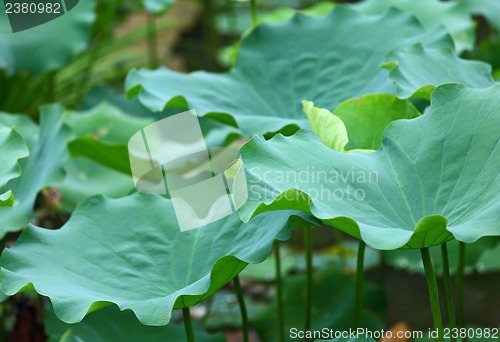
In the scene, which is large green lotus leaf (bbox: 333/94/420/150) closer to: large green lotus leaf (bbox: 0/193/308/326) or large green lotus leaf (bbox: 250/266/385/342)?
large green lotus leaf (bbox: 0/193/308/326)

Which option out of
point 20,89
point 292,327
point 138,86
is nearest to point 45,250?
point 138,86

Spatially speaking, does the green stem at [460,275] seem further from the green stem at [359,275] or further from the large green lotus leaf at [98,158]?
the large green lotus leaf at [98,158]

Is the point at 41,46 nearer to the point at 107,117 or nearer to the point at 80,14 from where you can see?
the point at 80,14

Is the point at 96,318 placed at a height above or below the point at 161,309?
below

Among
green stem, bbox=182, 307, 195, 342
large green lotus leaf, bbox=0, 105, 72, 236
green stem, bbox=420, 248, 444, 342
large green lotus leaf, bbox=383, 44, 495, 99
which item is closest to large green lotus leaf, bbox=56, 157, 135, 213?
large green lotus leaf, bbox=0, 105, 72, 236

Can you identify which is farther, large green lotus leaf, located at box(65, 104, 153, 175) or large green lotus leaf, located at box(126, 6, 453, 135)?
large green lotus leaf, located at box(65, 104, 153, 175)

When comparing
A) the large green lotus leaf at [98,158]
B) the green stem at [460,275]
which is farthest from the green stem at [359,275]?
the large green lotus leaf at [98,158]

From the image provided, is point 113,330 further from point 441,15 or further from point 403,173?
point 441,15
